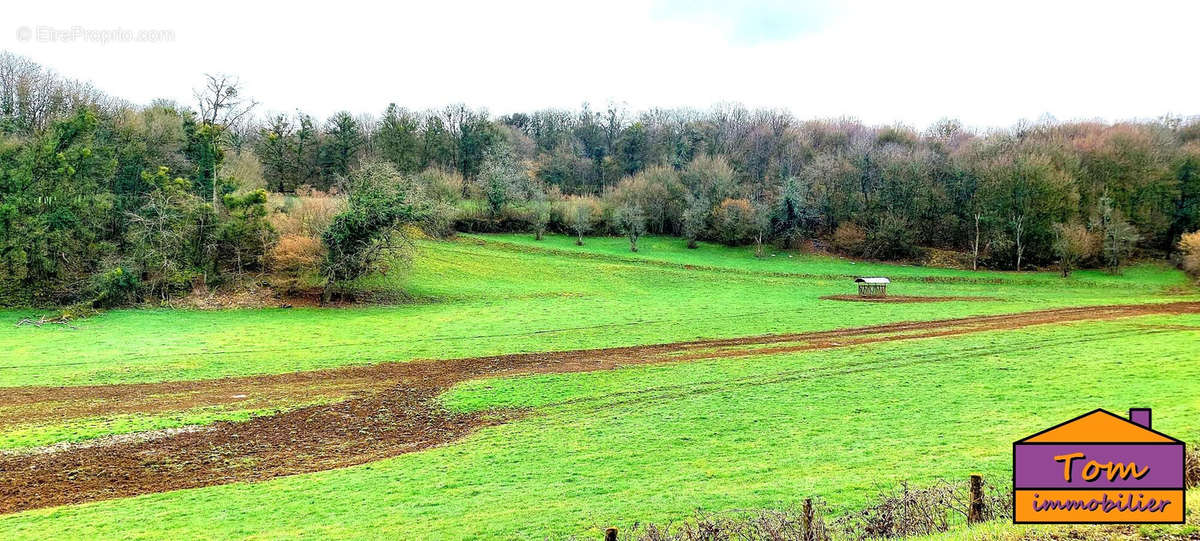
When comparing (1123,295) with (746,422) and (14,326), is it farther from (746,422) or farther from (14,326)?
(14,326)

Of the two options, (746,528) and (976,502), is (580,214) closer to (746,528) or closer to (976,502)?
(746,528)

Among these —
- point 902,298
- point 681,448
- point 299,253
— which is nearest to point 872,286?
point 902,298

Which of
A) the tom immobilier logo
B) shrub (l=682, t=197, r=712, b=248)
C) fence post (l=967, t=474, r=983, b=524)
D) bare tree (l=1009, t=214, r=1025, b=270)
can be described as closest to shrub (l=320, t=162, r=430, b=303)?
shrub (l=682, t=197, r=712, b=248)

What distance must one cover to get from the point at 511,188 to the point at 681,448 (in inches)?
2811

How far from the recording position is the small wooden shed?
48.3 m

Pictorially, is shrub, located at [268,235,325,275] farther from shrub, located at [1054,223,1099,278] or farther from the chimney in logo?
shrub, located at [1054,223,1099,278]

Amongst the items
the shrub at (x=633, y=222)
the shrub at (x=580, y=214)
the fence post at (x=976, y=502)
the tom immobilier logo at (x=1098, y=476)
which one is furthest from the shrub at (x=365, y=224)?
the tom immobilier logo at (x=1098, y=476)

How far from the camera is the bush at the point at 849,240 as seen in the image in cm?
7712

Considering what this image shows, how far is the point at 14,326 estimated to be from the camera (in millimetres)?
36906

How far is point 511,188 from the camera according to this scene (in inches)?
3342

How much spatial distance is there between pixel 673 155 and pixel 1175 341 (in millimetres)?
77155

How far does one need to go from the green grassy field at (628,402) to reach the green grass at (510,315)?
0.26 meters

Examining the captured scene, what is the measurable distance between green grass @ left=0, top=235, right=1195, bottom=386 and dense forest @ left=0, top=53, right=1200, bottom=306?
4833 millimetres

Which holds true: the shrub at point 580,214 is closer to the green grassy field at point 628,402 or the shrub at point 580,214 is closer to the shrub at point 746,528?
the green grassy field at point 628,402
